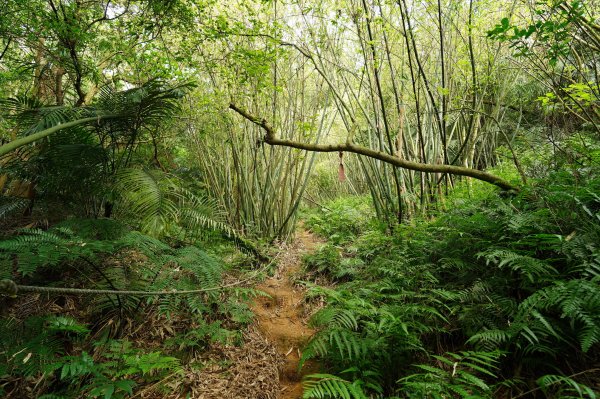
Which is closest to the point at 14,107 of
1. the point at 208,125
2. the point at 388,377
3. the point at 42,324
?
the point at 42,324

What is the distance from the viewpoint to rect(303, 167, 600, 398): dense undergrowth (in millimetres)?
1250

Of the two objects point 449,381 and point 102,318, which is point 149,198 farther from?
point 449,381

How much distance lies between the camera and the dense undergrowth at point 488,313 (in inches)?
49.2

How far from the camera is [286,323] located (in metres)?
2.78

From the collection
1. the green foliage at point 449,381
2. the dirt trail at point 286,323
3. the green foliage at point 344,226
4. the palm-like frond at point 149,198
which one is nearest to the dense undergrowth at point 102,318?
the palm-like frond at point 149,198

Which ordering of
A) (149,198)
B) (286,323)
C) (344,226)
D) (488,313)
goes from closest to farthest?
(488,313), (149,198), (286,323), (344,226)

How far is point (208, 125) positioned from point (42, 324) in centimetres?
349

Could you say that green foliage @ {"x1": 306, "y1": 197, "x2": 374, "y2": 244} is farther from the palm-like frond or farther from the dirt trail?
the palm-like frond

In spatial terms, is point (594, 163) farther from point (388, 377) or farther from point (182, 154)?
point (182, 154)

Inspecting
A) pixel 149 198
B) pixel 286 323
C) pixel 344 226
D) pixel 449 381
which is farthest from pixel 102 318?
pixel 344 226

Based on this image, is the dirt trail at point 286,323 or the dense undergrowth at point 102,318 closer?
the dense undergrowth at point 102,318

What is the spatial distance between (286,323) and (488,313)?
1.73m

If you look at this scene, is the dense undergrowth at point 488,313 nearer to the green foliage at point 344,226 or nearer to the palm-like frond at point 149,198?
the palm-like frond at point 149,198

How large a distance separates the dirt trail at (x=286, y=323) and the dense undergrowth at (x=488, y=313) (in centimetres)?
27
